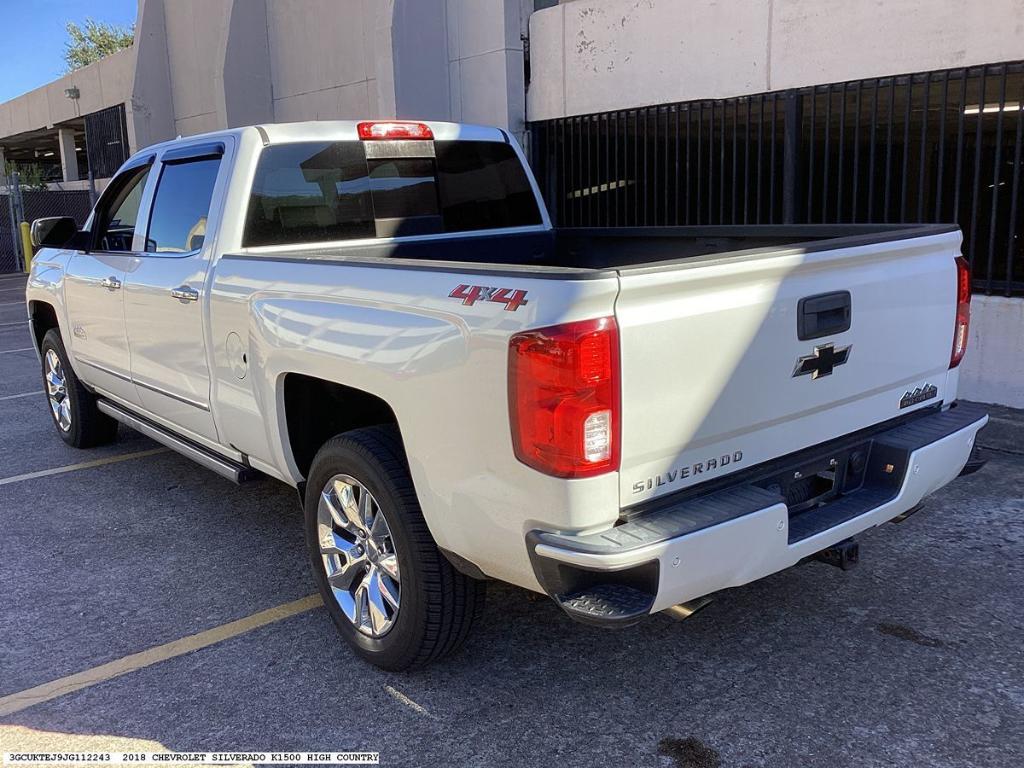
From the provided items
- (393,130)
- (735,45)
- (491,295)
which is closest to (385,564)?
(491,295)

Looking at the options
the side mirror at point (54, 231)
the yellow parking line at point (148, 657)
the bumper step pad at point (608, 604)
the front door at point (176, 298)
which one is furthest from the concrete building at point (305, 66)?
the bumper step pad at point (608, 604)

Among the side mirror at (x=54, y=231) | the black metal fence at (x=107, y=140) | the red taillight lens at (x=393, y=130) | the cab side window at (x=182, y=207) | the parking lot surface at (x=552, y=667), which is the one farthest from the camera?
the black metal fence at (x=107, y=140)

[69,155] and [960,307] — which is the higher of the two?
[69,155]

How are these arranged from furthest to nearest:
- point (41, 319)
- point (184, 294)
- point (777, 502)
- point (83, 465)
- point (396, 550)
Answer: point (41, 319)
point (83, 465)
point (184, 294)
point (396, 550)
point (777, 502)

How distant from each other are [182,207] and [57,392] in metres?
2.77

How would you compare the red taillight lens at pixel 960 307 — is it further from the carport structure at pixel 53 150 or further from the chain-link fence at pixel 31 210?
the carport structure at pixel 53 150

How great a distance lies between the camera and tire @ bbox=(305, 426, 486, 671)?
10.2 feet

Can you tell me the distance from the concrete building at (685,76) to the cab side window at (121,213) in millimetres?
5371

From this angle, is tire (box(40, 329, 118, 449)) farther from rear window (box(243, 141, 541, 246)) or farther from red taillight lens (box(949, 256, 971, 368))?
red taillight lens (box(949, 256, 971, 368))

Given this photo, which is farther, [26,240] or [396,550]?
[26,240]

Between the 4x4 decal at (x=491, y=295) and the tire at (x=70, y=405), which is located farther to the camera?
the tire at (x=70, y=405)

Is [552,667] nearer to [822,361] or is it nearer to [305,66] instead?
[822,361]

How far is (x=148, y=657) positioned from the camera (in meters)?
3.59

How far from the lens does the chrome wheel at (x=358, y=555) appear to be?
333 cm
